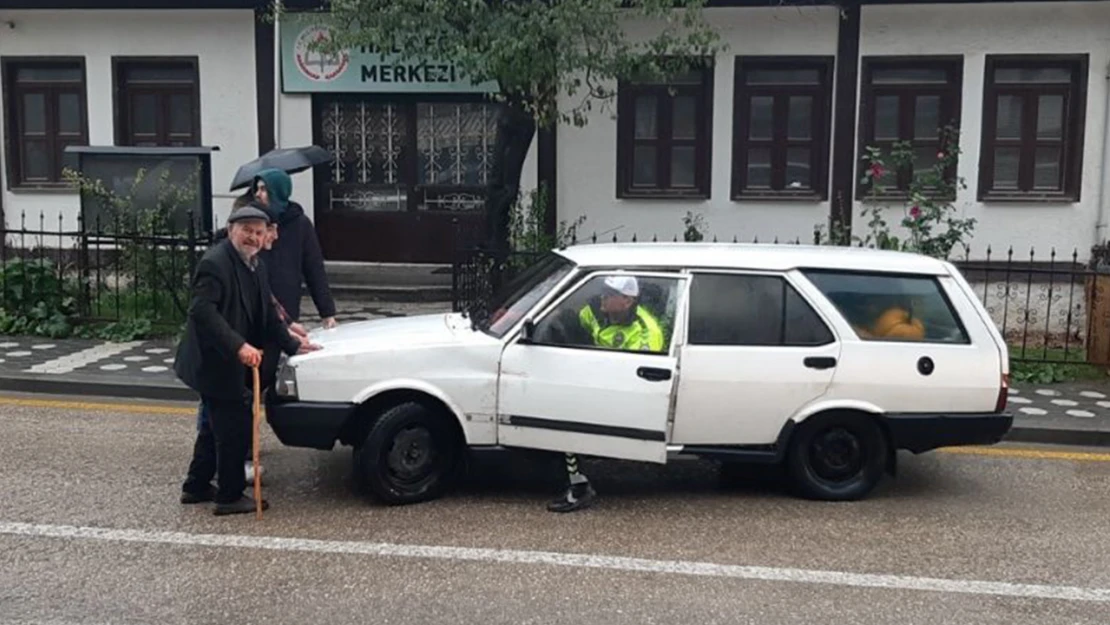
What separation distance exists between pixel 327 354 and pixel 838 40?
31.3 ft

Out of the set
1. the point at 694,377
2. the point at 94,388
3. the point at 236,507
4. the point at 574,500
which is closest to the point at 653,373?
the point at 694,377

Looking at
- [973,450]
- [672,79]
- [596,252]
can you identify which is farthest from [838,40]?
[596,252]

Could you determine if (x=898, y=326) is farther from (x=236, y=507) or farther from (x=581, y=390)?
(x=236, y=507)

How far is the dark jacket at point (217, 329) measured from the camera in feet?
17.7

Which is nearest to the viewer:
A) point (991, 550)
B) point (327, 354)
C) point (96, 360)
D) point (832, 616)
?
point (832, 616)

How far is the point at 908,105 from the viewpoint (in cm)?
1336

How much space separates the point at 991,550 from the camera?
5.33 meters

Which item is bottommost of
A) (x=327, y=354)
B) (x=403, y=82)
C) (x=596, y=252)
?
(x=327, y=354)

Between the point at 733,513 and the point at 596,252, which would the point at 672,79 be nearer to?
the point at 596,252

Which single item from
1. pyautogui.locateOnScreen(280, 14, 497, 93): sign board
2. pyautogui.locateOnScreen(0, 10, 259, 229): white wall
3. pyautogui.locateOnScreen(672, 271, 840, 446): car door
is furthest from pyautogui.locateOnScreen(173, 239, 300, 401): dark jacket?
pyautogui.locateOnScreen(0, 10, 259, 229): white wall

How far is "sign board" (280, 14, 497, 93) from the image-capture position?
1343 cm

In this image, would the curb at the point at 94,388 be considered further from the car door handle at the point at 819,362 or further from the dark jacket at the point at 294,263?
the car door handle at the point at 819,362

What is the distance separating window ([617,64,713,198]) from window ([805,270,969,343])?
25.2ft

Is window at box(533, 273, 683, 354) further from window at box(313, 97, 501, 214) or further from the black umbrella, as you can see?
window at box(313, 97, 501, 214)
